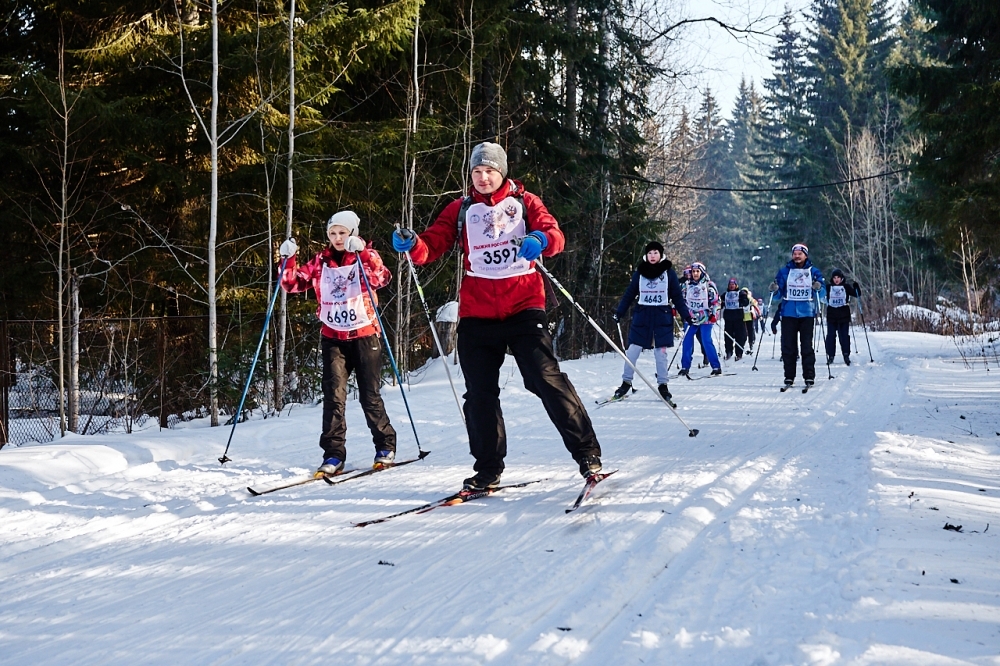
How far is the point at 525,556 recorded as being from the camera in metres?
3.77

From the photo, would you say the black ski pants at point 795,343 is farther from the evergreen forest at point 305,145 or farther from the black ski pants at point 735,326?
the black ski pants at point 735,326

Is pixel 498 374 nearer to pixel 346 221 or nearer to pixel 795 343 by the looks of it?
pixel 346 221

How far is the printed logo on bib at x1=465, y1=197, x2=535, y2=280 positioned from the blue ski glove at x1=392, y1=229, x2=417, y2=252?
1.18ft

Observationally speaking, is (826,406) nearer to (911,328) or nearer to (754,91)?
(911,328)

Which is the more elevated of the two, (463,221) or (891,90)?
(891,90)

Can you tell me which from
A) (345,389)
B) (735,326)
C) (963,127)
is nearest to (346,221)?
(345,389)

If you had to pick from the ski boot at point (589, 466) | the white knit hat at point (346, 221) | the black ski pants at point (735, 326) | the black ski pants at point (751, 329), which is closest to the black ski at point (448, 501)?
the ski boot at point (589, 466)

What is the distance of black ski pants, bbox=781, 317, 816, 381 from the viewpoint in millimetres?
11531

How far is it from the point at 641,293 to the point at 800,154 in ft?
139

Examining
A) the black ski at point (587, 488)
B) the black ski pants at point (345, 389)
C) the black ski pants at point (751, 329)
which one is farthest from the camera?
the black ski pants at point (751, 329)

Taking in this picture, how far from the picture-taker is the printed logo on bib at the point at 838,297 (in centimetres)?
1572

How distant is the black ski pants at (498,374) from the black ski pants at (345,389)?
1.47m

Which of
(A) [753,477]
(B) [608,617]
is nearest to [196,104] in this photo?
(A) [753,477]

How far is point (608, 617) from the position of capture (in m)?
2.99
